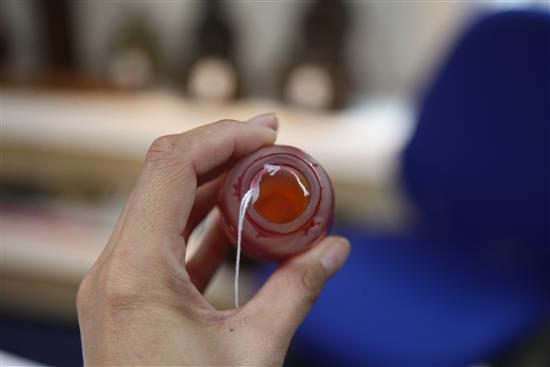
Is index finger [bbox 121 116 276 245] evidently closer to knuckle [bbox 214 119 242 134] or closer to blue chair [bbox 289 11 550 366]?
knuckle [bbox 214 119 242 134]

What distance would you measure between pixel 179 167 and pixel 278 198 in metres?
0.09

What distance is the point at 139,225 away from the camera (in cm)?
51

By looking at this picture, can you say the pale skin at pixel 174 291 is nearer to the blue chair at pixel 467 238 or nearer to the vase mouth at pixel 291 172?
the vase mouth at pixel 291 172

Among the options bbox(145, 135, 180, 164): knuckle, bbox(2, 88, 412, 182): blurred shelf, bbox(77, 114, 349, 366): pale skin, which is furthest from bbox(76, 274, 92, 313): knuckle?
bbox(2, 88, 412, 182): blurred shelf

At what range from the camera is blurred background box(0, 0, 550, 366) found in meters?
1.16

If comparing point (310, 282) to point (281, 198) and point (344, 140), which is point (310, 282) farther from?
point (344, 140)

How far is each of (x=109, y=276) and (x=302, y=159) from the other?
0.19 m

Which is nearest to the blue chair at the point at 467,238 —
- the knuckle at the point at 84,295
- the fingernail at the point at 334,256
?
the fingernail at the point at 334,256

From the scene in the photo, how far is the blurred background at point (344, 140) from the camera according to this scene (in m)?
1.16

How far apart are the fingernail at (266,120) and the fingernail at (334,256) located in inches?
5.2

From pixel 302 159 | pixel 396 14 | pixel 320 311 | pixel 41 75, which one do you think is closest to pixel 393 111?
pixel 396 14

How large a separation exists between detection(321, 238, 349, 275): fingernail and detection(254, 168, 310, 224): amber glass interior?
6cm

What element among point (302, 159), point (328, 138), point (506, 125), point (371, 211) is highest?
point (302, 159)

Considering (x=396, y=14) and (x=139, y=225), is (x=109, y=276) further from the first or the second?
(x=396, y=14)
